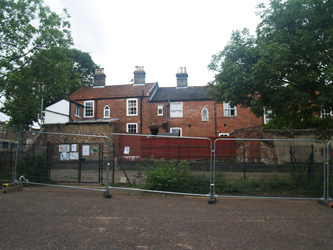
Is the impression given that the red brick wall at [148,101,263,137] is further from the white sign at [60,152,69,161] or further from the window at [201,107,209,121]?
the white sign at [60,152,69,161]

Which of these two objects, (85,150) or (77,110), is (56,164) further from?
(77,110)

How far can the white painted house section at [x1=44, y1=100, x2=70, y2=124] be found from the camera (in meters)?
28.3

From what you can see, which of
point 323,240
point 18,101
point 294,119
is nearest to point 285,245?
point 323,240

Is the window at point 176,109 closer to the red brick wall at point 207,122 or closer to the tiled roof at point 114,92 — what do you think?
the red brick wall at point 207,122

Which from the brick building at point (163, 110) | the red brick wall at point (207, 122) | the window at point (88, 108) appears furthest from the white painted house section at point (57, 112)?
the red brick wall at point (207, 122)

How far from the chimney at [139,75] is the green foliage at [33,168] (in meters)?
25.1

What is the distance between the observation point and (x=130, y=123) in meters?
29.8

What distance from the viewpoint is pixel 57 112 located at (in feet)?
96.6

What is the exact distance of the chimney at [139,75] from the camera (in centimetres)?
3347

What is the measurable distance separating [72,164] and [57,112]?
73.5ft

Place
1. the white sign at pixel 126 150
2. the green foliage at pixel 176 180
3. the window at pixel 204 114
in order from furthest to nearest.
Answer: the window at pixel 204 114 < the white sign at pixel 126 150 < the green foliage at pixel 176 180

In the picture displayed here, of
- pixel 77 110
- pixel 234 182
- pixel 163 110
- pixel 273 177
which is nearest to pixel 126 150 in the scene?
pixel 234 182

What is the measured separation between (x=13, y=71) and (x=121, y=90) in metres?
21.2

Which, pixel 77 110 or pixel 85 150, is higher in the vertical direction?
pixel 77 110
